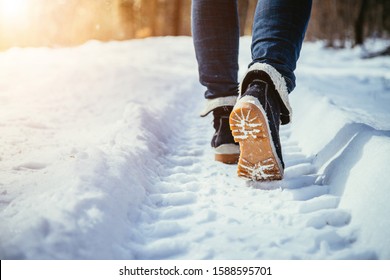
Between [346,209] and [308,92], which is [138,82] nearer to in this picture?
[308,92]

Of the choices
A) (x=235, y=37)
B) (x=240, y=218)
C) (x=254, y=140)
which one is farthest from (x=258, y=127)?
(x=235, y=37)

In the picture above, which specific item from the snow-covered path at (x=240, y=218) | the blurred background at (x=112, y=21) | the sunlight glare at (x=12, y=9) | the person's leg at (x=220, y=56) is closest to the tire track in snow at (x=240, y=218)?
the snow-covered path at (x=240, y=218)

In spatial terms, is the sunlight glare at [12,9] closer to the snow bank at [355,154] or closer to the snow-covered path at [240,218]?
the snow bank at [355,154]

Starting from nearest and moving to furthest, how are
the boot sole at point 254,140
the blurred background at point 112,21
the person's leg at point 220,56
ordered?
the boot sole at point 254,140, the person's leg at point 220,56, the blurred background at point 112,21

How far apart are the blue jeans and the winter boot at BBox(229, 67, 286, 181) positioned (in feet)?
0.22

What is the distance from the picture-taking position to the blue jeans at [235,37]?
112cm

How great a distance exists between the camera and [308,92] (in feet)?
7.34

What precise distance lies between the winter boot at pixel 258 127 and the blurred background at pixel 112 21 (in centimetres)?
215

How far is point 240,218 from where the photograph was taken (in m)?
0.99

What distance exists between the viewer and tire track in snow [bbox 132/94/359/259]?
0.85 meters

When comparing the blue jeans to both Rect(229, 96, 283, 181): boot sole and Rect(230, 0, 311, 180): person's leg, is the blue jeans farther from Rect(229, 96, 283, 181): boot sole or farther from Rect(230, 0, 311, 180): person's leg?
Rect(229, 96, 283, 181): boot sole

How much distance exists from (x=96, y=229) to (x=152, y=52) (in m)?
5.13
